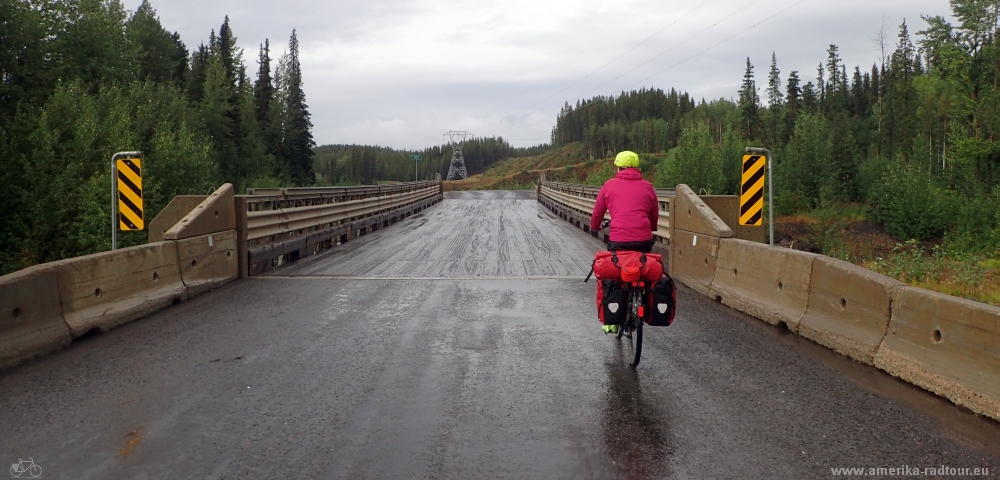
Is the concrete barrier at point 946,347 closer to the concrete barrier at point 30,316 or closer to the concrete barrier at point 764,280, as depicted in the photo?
the concrete barrier at point 764,280

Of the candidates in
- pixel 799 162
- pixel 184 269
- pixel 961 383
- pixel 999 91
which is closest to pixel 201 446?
pixel 961 383

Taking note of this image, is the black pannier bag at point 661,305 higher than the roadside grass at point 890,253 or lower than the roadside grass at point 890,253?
higher

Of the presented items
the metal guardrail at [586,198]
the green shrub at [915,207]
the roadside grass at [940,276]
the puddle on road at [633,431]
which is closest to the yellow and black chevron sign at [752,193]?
the metal guardrail at [586,198]

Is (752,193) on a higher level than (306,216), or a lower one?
higher

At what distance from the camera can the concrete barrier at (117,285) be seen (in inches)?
287

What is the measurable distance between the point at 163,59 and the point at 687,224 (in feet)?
236

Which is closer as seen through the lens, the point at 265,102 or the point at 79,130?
the point at 79,130

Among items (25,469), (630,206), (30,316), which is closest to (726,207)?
(630,206)

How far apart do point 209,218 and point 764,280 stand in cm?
767

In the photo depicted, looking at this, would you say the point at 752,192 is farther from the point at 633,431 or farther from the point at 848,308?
the point at 633,431

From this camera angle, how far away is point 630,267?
20.3 feet

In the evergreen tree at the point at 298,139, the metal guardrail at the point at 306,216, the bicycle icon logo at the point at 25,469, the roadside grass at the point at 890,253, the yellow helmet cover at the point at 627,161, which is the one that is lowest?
the roadside grass at the point at 890,253

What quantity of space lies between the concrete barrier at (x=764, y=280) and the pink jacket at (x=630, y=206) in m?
1.90

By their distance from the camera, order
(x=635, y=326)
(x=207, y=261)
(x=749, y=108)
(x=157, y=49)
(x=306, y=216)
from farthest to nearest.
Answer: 1. (x=749, y=108)
2. (x=157, y=49)
3. (x=306, y=216)
4. (x=207, y=261)
5. (x=635, y=326)
